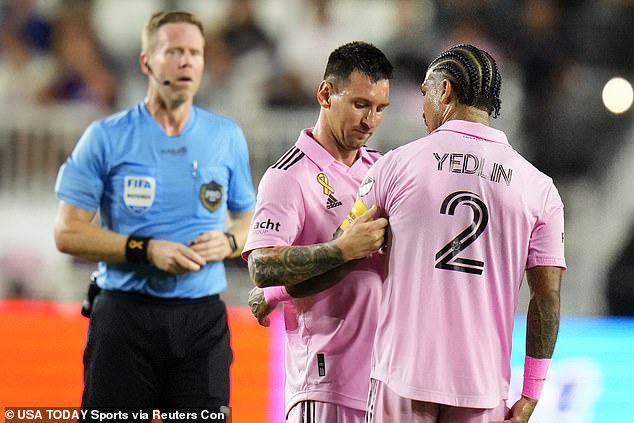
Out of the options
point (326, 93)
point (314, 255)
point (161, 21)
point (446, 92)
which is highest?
point (161, 21)

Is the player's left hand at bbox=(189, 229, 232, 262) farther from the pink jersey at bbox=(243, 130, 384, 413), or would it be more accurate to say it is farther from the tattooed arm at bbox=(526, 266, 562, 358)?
the tattooed arm at bbox=(526, 266, 562, 358)

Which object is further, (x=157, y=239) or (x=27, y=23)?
(x=27, y=23)

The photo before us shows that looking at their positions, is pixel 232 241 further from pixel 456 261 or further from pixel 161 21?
pixel 456 261

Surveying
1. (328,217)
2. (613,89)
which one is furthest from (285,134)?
(328,217)

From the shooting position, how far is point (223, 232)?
464cm

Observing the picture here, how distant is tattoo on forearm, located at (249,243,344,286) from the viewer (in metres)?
3.34

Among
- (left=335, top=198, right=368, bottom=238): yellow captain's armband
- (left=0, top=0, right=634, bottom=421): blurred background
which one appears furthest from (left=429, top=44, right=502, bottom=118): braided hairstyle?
(left=0, top=0, right=634, bottom=421): blurred background

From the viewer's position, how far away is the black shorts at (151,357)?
4.38m

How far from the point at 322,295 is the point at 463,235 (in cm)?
73

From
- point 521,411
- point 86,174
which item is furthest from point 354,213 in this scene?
point 86,174

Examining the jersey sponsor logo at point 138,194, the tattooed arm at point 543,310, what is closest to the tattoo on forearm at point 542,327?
the tattooed arm at point 543,310

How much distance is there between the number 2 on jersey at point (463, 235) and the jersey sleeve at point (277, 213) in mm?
661

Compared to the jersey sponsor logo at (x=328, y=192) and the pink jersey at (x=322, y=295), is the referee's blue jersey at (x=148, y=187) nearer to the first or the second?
the pink jersey at (x=322, y=295)

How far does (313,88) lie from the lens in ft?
30.7
